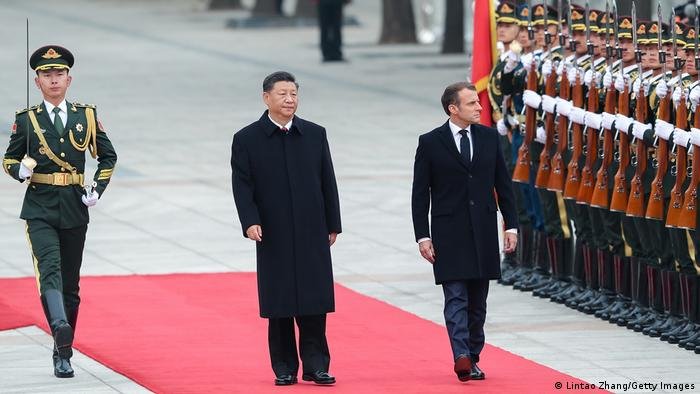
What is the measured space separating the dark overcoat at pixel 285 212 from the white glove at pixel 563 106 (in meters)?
3.16

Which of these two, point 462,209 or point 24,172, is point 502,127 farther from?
point 24,172

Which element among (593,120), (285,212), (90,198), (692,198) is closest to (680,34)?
(692,198)

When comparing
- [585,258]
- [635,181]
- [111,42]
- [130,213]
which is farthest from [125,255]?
[111,42]

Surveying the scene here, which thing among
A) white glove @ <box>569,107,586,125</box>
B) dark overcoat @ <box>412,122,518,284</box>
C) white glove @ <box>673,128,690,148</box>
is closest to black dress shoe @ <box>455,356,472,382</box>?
dark overcoat @ <box>412,122,518,284</box>

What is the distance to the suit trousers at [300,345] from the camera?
404 inches

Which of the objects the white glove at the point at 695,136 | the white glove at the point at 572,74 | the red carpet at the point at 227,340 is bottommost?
the red carpet at the point at 227,340

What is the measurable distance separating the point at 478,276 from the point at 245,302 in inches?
128

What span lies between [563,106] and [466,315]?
3.03 metres

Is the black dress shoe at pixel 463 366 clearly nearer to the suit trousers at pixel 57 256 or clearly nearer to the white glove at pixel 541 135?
the suit trousers at pixel 57 256

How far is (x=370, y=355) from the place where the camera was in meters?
11.3

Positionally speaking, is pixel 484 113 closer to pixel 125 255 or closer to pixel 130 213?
pixel 125 255

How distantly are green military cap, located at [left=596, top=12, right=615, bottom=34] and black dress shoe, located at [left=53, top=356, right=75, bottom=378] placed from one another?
13.8 ft

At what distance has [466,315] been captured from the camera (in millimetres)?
10352

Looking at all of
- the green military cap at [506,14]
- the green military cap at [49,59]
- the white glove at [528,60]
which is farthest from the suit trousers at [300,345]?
the green military cap at [506,14]
